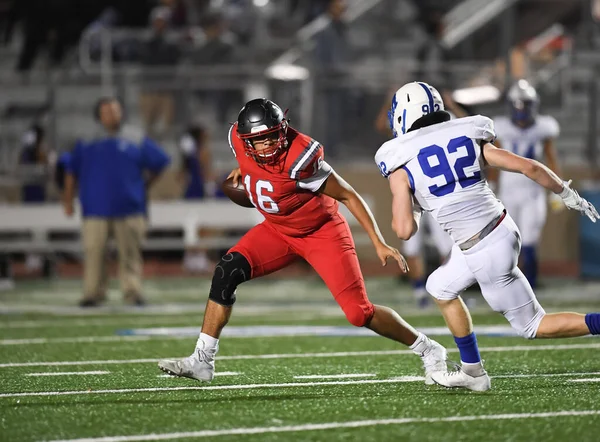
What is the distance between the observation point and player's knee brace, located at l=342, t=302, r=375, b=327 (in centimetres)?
580

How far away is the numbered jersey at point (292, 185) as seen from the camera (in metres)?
5.89

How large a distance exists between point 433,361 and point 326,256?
2.46 ft

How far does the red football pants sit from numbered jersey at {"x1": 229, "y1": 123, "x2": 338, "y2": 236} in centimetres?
6

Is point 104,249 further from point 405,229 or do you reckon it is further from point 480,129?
point 480,129

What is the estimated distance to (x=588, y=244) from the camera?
1303cm

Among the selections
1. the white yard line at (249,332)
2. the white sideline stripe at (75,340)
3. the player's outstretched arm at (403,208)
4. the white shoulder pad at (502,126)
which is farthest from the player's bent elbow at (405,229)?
the white shoulder pad at (502,126)

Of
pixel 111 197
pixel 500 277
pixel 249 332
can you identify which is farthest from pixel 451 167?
pixel 111 197

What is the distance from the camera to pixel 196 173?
14.2 metres

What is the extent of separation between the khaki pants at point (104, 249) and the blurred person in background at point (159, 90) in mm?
3656

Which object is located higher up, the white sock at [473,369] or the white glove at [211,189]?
the white glove at [211,189]

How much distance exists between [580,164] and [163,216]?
5138 millimetres

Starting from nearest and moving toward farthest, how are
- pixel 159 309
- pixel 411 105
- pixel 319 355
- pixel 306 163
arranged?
pixel 411 105, pixel 306 163, pixel 319 355, pixel 159 309

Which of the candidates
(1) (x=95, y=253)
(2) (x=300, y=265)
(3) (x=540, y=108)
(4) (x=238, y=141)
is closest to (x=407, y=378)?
(4) (x=238, y=141)

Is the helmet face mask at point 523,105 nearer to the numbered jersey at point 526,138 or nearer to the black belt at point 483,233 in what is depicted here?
the numbered jersey at point 526,138
